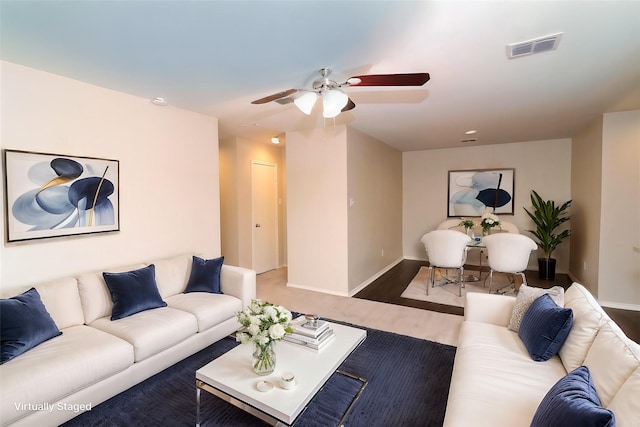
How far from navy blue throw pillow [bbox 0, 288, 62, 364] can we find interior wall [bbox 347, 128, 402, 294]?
3264mm

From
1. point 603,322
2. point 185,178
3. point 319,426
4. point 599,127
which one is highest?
point 599,127

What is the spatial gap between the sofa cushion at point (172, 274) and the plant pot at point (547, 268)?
5.52m

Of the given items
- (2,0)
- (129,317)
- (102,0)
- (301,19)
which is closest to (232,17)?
(301,19)

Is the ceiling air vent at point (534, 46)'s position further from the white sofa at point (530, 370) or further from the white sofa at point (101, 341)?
the white sofa at point (101, 341)

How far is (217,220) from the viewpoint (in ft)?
13.3

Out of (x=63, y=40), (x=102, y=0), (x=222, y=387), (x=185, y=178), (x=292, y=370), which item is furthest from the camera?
(x=185, y=178)

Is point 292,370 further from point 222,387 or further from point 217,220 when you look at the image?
point 217,220

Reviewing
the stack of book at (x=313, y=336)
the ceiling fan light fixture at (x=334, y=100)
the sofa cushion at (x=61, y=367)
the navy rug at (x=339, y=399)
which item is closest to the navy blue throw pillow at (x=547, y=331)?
the navy rug at (x=339, y=399)

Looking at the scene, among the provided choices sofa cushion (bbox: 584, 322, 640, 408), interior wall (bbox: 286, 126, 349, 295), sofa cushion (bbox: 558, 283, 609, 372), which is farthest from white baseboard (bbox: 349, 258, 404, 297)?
sofa cushion (bbox: 584, 322, 640, 408)

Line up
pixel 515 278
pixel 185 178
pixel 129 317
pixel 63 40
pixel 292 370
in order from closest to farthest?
pixel 292 370, pixel 63 40, pixel 129 317, pixel 185 178, pixel 515 278

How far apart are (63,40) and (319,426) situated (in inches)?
119

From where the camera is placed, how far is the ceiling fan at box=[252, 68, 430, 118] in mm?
1937

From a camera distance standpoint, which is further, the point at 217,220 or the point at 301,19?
the point at 217,220

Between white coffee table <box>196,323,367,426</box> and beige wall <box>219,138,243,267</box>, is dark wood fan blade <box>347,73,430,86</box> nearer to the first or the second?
white coffee table <box>196,323,367,426</box>
